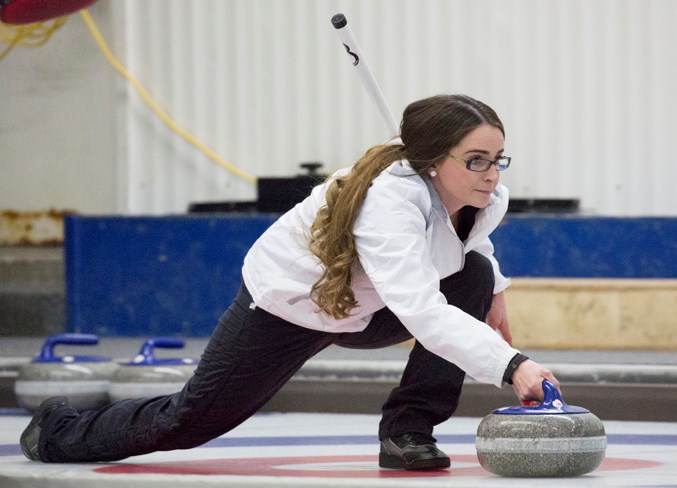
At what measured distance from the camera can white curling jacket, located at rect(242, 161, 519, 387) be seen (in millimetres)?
2076

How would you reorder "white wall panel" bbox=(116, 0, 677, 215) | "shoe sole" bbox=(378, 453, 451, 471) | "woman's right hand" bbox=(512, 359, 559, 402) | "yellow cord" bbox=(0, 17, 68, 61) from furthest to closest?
"yellow cord" bbox=(0, 17, 68, 61) < "white wall panel" bbox=(116, 0, 677, 215) < "shoe sole" bbox=(378, 453, 451, 471) < "woman's right hand" bbox=(512, 359, 559, 402)

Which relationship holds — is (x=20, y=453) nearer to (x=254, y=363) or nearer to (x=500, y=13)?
(x=254, y=363)

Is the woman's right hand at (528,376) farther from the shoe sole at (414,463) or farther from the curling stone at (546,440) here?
the shoe sole at (414,463)

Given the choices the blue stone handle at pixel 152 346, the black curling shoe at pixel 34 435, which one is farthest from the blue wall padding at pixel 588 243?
the black curling shoe at pixel 34 435

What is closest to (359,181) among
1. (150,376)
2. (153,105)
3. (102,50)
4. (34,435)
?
(34,435)

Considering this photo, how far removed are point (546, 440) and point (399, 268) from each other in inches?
15.5

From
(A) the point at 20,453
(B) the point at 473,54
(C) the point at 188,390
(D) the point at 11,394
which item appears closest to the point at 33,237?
(D) the point at 11,394

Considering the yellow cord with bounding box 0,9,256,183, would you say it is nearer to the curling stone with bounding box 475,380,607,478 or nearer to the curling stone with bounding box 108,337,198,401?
the curling stone with bounding box 108,337,198,401

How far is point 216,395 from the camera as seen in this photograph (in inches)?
94.5

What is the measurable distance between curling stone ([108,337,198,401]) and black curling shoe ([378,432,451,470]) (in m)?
1.27

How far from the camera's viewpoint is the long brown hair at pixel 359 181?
2.20m

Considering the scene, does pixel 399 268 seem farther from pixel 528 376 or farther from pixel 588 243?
pixel 588 243

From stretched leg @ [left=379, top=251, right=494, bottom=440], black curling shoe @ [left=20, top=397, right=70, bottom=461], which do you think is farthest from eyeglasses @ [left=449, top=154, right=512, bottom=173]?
black curling shoe @ [left=20, top=397, right=70, bottom=461]

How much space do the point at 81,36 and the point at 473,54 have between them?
195cm
